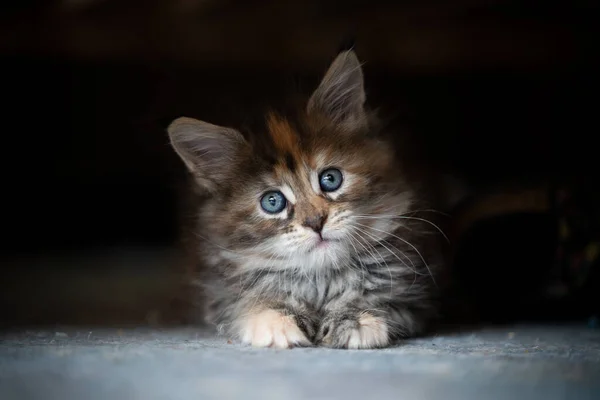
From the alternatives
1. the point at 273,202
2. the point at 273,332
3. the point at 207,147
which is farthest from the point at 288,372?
the point at 207,147

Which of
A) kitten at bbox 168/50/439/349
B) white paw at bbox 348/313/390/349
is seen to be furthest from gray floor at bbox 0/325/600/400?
kitten at bbox 168/50/439/349

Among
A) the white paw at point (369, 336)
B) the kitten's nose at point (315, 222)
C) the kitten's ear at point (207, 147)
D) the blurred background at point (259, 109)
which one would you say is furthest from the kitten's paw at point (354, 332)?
the blurred background at point (259, 109)

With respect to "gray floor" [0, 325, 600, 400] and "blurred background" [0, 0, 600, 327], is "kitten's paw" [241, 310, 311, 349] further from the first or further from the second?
"blurred background" [0, 0, 600, 327]

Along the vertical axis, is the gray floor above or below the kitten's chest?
below

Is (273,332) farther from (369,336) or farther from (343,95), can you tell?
(343,95)

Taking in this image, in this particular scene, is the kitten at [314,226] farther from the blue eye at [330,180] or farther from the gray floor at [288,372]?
the gray floor at [288,372]

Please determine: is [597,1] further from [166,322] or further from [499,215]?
[166,322]
